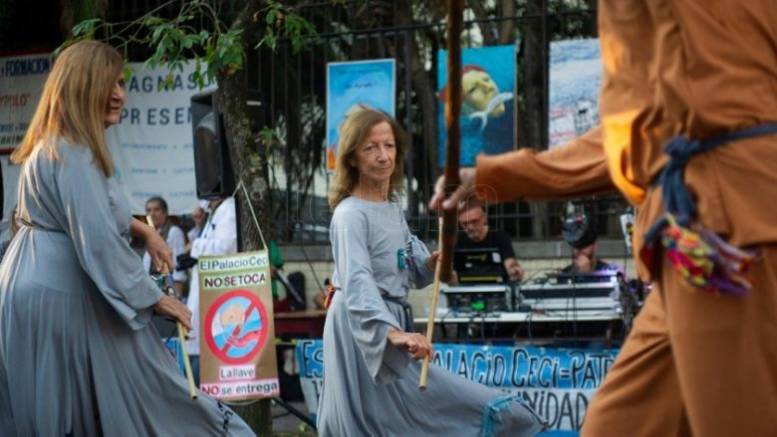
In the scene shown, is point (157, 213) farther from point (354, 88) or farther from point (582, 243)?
point (582, 243)

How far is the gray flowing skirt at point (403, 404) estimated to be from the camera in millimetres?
7156

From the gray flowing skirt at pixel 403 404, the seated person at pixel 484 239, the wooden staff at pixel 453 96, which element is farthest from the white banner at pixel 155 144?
the wooden staff at pixel 453 96

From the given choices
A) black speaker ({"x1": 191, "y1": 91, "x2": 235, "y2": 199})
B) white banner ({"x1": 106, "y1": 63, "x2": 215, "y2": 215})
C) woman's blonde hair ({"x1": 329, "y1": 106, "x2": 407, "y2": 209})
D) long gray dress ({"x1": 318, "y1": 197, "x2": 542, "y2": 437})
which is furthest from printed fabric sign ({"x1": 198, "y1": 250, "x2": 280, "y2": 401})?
white banner ({"x1": 106, "y1": 63, "x2": 215, "y2": 215})

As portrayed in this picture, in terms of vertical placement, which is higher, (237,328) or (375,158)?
(375,158)

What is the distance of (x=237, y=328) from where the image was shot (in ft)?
32.8

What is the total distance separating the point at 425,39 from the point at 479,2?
0.79 metres

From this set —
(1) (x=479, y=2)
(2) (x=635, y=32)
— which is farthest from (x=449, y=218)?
(1) (x=479, y=2)

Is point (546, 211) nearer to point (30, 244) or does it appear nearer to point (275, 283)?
point (275, 283)

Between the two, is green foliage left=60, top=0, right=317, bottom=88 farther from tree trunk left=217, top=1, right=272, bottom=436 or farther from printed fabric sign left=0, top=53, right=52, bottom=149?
printed fabric sign left=0, top=53, right=52, bottom=149

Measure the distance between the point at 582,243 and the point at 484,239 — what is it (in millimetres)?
797

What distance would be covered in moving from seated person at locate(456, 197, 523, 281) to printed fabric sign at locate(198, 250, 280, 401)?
1.91 meters

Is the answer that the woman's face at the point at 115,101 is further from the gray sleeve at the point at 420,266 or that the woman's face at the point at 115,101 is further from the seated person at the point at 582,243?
the seated person at the point at 582,243

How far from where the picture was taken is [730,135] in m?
3.80

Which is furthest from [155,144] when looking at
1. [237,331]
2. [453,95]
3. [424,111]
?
[453,95]
